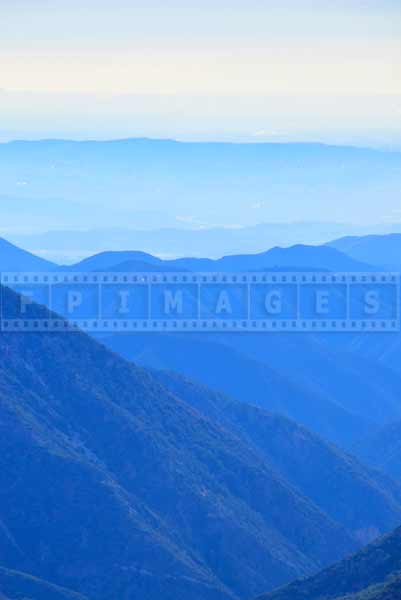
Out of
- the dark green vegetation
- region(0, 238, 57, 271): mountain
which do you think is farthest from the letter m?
region(0, 238, 57, 271): mountain

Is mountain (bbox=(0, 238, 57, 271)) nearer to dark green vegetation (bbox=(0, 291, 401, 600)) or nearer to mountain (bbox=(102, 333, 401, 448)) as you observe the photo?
mountain (bbox=(102, 333, 401, 448))

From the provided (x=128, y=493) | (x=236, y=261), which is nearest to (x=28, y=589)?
(x=128, y=493)

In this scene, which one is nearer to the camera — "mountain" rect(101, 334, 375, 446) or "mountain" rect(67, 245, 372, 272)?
"mountain" rect(101, 334, 375, 446)

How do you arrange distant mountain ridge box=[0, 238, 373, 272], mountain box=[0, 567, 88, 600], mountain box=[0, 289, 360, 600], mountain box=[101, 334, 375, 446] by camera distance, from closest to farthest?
1. mountain box=[0, 567, 88, 600]
2. mountain box=[0, 289, 360, 600]
3. mountain box=[101, 334, 375, 446]
4. distant mountain ridge box=[0, 238, 373, 272]

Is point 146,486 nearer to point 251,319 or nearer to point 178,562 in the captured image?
point 178,562

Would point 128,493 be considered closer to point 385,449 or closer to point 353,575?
point 353,575

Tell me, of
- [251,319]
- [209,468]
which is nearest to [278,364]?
[251,319]
